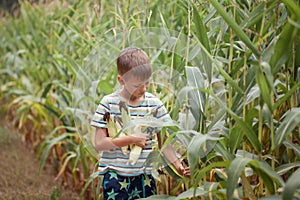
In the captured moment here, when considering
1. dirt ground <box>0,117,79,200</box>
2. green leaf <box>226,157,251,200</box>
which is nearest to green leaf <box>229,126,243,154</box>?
green leaf <box>226,157,251,200</box>

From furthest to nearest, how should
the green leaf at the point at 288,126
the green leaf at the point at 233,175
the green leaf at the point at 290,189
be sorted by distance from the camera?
the green leaf at the point at 288,126 < the green leaf at the point at 233,175 < the green leaf at the point at 290,189

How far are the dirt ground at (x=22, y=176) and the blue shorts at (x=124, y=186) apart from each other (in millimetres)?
1186

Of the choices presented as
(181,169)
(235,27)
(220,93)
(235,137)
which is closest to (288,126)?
(235,137)

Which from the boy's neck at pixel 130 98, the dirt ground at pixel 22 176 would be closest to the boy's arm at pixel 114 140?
the boy's neck at pixel 130 98

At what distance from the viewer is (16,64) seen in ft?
18.7

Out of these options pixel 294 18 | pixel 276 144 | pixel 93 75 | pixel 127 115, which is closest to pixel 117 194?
pixel 127 115

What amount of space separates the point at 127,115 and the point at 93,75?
129cm

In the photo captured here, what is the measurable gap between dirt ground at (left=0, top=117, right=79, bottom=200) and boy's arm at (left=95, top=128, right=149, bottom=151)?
1295 mm

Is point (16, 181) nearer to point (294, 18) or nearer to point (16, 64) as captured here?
point (16, 64)

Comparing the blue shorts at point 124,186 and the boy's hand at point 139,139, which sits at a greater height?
the boy's hand at point 139,139

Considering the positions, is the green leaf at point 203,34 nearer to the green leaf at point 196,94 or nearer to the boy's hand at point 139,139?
the green leaf at point 196,94

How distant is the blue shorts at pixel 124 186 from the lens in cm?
203

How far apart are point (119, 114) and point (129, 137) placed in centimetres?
11

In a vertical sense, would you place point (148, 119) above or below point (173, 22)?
below
